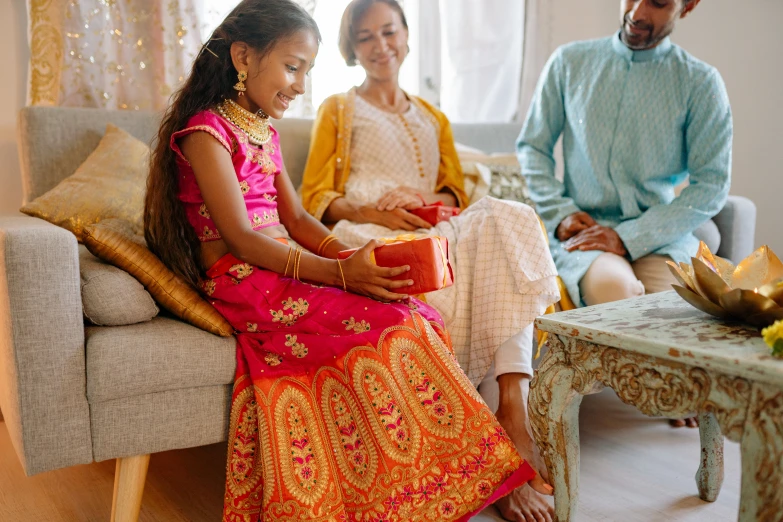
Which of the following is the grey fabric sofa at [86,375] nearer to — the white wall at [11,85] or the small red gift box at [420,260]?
the small red gift box at [420,260]

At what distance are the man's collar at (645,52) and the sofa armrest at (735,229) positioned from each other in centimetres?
57

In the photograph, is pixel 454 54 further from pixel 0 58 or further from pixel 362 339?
pixel 362 339

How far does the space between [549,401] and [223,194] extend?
2.58 feet

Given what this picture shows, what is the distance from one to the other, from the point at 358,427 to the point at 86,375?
21.5 inches

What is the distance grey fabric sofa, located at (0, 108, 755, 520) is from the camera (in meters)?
1.25

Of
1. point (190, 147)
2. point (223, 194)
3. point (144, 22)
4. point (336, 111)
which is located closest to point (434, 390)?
point (223, 194)

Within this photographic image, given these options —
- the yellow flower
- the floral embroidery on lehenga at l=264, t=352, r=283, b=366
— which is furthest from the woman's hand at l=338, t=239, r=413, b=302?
the yellow flower

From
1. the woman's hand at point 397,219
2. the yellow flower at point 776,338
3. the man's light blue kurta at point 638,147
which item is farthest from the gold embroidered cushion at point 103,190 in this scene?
the yellow flower at point 776,338

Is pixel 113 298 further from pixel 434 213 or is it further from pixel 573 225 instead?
pixel 573 225

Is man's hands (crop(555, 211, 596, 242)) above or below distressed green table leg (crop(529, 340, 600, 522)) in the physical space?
above

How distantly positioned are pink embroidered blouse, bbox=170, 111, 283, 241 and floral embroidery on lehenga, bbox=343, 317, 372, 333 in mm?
339

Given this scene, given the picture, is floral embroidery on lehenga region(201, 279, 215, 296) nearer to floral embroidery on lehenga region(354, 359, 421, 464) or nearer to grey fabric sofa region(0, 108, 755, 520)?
A: grey fabric sofa region(0, 108, 755, 520)

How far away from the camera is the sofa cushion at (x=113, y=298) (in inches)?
53.7

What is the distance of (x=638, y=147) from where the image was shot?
2193 mm
